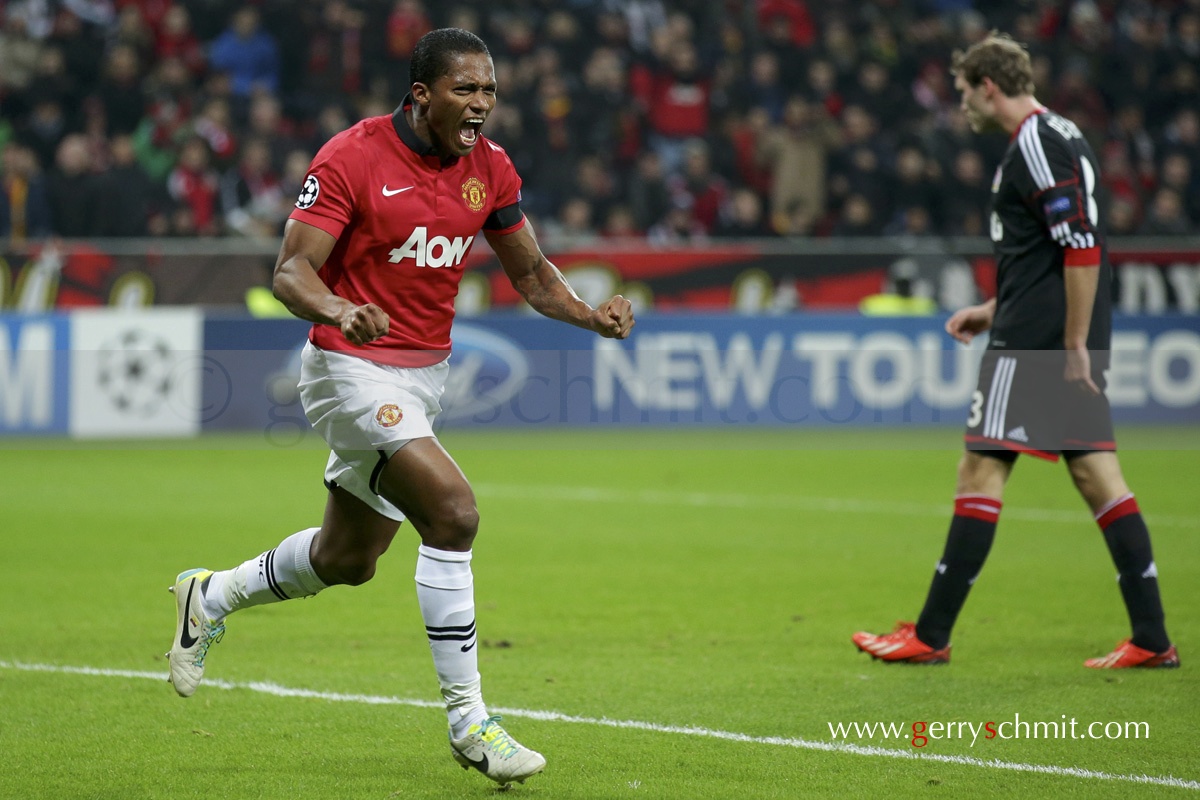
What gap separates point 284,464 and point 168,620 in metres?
6.07

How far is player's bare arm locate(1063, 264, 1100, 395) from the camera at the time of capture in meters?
5.48

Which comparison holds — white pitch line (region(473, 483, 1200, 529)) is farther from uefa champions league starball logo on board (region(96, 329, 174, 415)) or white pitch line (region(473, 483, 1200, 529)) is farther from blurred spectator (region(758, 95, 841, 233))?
blurred spectator (region(758, 95, 841, 233))

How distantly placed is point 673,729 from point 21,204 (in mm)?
12796

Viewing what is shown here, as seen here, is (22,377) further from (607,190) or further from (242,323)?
(607,190)

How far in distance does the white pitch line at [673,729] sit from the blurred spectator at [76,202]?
34.7ft

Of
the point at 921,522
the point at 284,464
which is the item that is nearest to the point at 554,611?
the point at 921,522

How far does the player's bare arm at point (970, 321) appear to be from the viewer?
6074mm

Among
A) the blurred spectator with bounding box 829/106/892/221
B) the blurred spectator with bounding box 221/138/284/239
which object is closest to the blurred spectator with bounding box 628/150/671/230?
the blurred spectator with bounding box 829/106/892/221

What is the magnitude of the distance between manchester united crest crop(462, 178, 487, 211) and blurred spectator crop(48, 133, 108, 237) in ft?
38.9

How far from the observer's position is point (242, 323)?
1404 cm

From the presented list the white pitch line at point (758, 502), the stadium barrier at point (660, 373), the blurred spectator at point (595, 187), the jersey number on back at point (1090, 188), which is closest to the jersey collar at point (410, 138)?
the jersey number on back at point (1090, 188)

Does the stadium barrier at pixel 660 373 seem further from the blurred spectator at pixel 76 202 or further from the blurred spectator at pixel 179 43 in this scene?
the blurred spectator at pixel 179 43

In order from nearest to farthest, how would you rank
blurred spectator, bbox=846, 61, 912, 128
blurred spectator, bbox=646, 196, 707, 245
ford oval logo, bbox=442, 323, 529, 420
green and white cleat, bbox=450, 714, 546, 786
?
green and white cleat, bbox=450, 714, 546, 786 → ford oval logo, bbox=442, 323, 529, 420 → blurred spectator, bbox=646, 196, 707, 245 → blurred spectator, bbox=846, 61, 912, 128

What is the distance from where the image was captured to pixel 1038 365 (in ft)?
18.2
